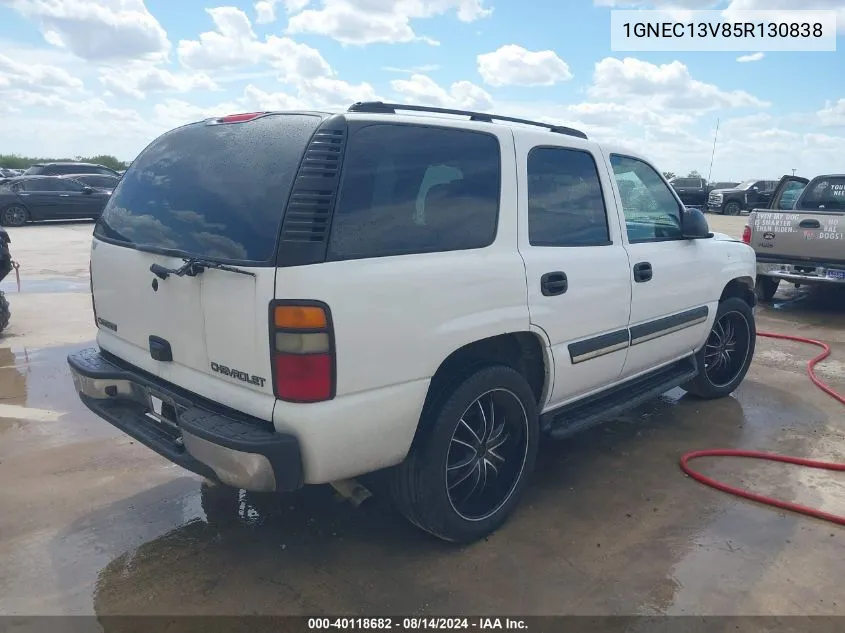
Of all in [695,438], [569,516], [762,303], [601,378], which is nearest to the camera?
[569,516]

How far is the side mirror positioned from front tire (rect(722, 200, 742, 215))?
25.6m

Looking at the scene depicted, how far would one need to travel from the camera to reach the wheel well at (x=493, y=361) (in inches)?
115

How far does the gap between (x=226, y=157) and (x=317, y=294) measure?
85 cm

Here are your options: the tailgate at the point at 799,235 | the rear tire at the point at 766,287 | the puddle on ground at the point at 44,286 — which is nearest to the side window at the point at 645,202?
the tailgate at the point at 799,235

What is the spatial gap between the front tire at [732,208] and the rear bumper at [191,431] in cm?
2822

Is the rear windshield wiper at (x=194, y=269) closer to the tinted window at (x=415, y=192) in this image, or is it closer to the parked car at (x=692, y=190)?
the tinted window at (x=415, y=192)

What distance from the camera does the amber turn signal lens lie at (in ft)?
7.87

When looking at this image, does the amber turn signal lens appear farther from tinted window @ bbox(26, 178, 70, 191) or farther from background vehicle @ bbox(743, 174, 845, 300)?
tinted window @ bbox(26, 178, 70, 191)

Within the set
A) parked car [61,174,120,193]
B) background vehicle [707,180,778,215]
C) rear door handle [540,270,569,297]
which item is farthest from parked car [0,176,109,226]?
background vehicle [707,180,778,215]

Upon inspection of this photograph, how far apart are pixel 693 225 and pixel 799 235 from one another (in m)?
4.81

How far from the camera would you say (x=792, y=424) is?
4.75 metres

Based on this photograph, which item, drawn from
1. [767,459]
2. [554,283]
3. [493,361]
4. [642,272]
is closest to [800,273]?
[767,459]

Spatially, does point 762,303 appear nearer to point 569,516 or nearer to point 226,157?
point 569,516

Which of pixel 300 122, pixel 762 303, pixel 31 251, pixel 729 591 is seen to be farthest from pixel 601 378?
pixel 31 251
